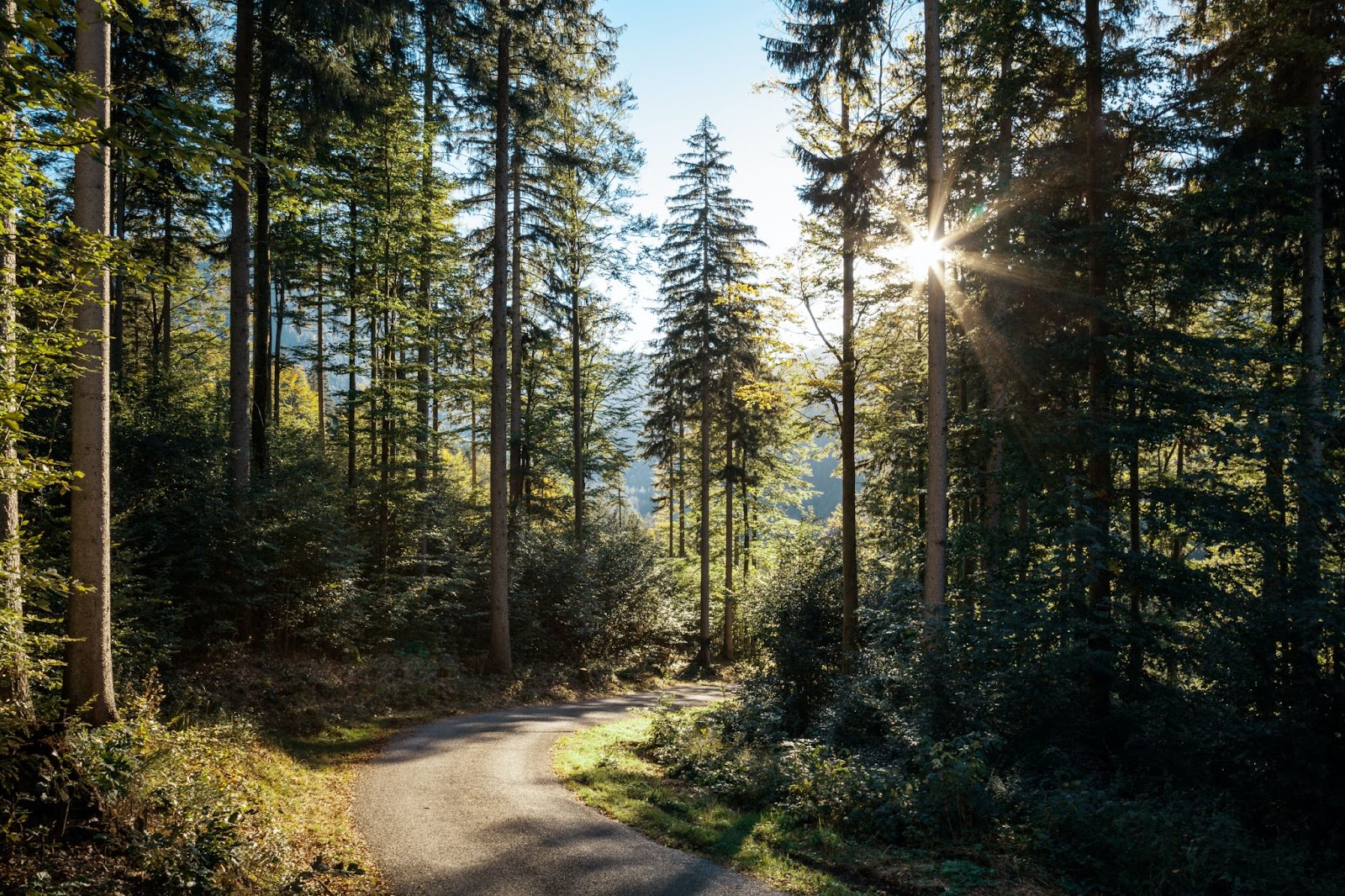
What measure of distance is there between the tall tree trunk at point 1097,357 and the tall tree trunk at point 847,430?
4351mm

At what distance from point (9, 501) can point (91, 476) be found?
2.07 ft

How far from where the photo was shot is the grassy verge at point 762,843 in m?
6.27

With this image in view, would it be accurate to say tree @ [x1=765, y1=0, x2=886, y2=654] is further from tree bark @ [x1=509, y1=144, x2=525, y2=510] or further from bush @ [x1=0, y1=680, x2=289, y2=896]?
bush @ [x1=0, y1=680, x2=289, y2=896]

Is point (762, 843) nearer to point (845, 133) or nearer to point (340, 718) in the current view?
point (340, 718)

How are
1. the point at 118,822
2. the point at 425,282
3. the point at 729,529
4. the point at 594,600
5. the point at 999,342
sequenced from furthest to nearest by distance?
1. the point at 729,529
2. the point at 594,600
3. the point at 425,282
4. the point at 999,342
5. the point at 118,822

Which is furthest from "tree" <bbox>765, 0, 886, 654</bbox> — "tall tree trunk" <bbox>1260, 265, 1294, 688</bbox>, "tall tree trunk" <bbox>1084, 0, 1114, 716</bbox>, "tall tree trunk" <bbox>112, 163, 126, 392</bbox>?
"tall tree trunk" <bbox>112, 163, 126, 392</bbox>

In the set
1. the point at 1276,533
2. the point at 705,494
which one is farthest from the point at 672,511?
the point at 1276,533

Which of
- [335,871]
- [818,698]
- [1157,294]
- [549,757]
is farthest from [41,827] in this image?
[1157,294]

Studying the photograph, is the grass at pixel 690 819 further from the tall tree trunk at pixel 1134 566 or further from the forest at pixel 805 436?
the tall tree trunk at pixel 1134 566

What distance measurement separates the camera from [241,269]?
1316cm

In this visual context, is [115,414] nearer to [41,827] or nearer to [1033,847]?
[41,827]

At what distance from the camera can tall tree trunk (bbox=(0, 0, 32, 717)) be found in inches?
214

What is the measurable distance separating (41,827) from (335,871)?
7.50ft

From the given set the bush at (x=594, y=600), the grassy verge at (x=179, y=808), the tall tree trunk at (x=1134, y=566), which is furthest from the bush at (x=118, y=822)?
the bush at (x=594, y=600)
